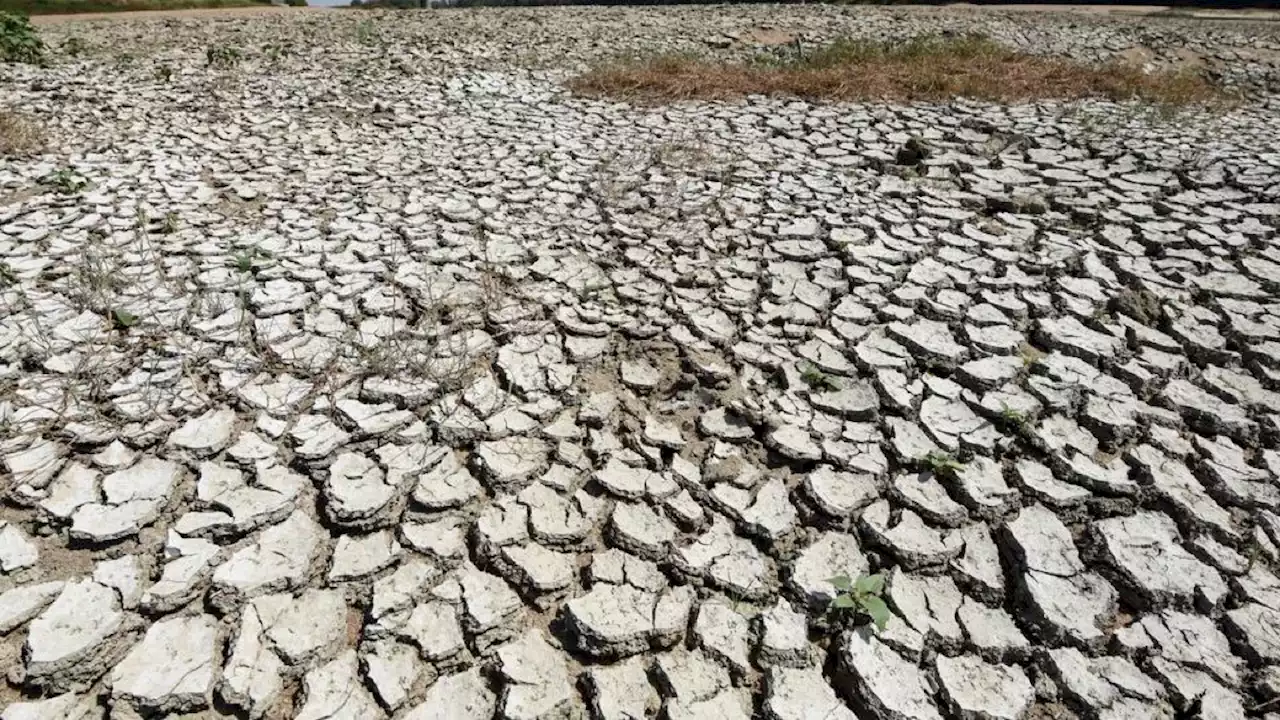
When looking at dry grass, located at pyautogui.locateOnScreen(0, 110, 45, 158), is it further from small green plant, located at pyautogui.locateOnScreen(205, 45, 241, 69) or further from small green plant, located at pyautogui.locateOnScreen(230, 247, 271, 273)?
small green plant, located at pyautogui.locateOnScreen(205, 45, 241, 69)

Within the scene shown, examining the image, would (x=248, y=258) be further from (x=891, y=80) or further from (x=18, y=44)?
(x=18, y=44)

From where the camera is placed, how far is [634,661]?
64.9 inches

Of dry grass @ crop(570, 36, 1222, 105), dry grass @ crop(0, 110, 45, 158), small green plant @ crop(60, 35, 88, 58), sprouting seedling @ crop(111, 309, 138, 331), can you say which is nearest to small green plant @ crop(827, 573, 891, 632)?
sprouting seedling @ crop(111, 309, 138, 331)

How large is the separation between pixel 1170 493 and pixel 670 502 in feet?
4.58

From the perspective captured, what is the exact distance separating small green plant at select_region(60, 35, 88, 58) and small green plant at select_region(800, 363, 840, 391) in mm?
8136

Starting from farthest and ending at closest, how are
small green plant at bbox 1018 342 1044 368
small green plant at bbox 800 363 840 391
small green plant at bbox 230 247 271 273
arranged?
small green plant at bbox 230 247 271 273 → small green plant at bbox 1018 342 1044 368 → small green plant at bbox 800 363 840 391

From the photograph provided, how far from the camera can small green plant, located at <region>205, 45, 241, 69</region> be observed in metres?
6.94

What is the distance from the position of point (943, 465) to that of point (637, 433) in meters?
0.91

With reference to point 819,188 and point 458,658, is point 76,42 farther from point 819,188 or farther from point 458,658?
point 458,658

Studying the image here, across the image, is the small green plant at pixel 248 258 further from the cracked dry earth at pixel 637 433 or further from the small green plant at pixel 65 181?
the small green plant at pixel 65 181

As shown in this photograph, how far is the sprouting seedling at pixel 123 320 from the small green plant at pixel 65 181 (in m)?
1.65

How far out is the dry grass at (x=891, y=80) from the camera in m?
5.98

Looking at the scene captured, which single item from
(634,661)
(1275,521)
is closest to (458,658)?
(634,661)

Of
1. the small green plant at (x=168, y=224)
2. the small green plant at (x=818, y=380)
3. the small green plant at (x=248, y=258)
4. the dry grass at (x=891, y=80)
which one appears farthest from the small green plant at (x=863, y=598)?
the dry grass at (x=891, y=80)
